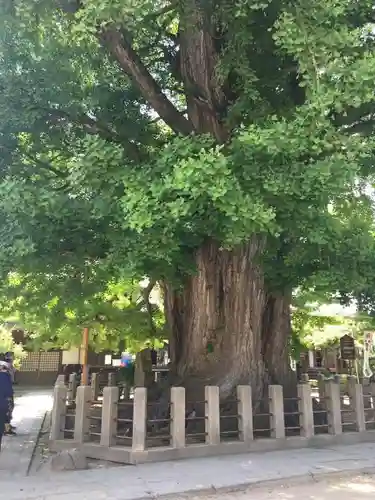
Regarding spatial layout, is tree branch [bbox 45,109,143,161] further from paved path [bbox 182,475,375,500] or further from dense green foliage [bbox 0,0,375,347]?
paved path [bbox 182,475,375,500]

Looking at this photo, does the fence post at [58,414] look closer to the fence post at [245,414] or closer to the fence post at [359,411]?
the fence post at [245,414]

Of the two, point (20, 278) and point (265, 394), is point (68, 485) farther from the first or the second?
point (20, 278)

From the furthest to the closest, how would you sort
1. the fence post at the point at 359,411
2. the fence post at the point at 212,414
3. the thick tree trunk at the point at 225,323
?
1. the fence post at the point at 359,411
2. the thick tree trunk at the point at 225,323
3. the fence post at the point at 212,414

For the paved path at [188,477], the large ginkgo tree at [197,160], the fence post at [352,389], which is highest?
the large ginkgo tree at [197,160]

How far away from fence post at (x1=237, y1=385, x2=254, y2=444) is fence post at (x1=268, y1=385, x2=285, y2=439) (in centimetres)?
48

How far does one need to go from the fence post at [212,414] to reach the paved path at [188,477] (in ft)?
1.46

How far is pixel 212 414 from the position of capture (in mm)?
8547

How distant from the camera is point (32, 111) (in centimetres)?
842

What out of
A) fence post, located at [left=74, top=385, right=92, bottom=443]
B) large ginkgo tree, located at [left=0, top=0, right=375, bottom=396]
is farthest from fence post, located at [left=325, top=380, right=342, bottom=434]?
fence post, located at [left=74, top=385, right=92, bottom=443]

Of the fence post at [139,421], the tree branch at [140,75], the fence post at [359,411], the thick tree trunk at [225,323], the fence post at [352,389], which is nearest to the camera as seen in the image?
the tree branch at [140,75]

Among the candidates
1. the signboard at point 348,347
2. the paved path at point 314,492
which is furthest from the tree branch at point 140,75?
the signboard at point 348,347

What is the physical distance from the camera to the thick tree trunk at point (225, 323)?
9.74 meters

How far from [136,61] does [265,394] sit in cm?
690

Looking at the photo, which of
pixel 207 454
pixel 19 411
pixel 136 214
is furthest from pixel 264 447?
pixel 19 411
